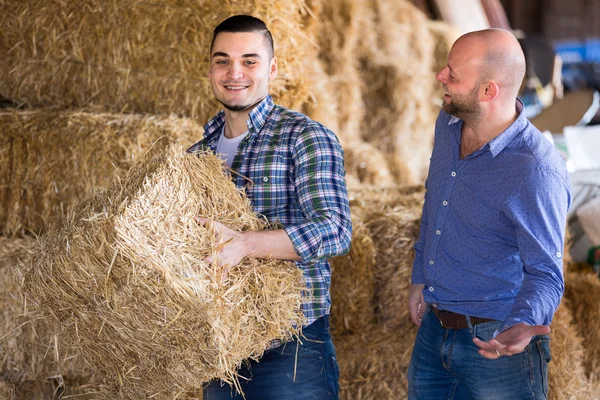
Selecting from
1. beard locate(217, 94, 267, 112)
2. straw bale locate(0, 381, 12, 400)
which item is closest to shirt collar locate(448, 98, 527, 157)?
beard locate(217, 94, 267, 112)

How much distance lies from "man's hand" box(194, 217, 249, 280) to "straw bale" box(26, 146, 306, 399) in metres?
0.02

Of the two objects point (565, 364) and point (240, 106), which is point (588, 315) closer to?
point (565, 364)

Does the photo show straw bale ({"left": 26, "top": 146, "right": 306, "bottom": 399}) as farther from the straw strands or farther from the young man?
the straw strands

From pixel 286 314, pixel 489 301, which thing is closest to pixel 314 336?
pixel 286 314

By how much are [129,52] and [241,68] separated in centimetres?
145

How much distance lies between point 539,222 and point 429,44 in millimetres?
4579

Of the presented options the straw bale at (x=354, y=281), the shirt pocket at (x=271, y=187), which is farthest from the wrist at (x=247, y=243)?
the straw bale at (x=354, y=281)

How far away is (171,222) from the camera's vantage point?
2.11 meters

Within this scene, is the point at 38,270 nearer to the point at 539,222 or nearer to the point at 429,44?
the point at 539,222

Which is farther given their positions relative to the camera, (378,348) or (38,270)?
(378,348)

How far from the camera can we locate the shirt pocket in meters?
2.43

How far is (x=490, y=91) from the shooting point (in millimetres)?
2420

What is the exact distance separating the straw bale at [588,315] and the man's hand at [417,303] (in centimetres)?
161

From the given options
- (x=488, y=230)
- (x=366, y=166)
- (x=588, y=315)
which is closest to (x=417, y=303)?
(x=488, y=230)
